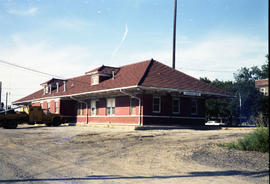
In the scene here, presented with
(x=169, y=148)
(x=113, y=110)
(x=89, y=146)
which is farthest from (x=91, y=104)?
(x=169, y=148)

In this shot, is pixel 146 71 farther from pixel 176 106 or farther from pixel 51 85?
pixel 51 85

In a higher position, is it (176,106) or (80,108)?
(176,106)

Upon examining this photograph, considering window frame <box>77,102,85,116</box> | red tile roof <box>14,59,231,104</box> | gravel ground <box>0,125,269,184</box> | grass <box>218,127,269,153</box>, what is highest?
red tile roof <box>14,59,231,104</box>

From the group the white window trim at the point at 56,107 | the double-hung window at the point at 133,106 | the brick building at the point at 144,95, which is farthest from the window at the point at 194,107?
the white window trim at the point at 56,107

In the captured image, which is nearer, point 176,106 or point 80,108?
point 176,106

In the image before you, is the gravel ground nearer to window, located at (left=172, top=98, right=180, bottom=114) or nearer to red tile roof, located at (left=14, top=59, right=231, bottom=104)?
red tile roof, located at (left=14, top=59, right=231, bottom=104)

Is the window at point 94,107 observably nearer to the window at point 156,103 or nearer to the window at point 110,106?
the window at point 110,106

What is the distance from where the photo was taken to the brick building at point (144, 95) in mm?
26009

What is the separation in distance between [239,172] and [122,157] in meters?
4.50

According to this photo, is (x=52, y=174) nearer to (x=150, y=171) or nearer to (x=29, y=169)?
(x=29, y=169)

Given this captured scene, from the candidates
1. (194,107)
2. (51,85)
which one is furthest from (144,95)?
(51,85)

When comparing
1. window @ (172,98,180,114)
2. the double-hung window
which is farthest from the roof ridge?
window @ (172,98,180,114)

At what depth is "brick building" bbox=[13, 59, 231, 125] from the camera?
85.3ft

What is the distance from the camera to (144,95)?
26.1m
